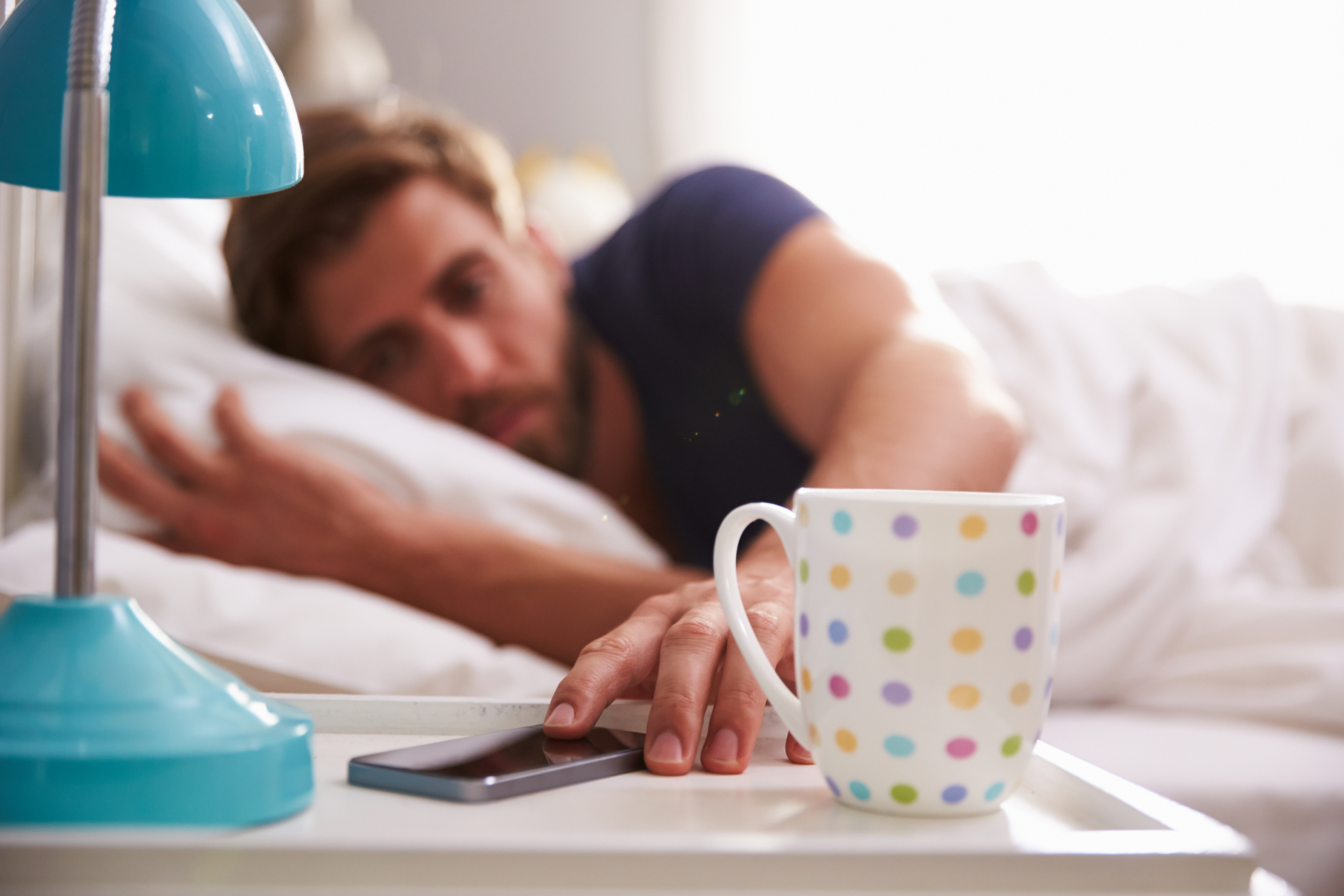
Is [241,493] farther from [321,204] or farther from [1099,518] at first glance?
[1099,518]

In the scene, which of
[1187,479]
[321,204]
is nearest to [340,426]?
[321,204]

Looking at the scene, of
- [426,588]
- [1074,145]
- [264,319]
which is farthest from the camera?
[1074,145]

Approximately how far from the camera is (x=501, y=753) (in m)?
0.44

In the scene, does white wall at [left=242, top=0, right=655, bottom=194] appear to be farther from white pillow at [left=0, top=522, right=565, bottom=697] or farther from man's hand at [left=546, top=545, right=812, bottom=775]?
man's hand at [left=546, top=545, right=812, bottom=775]

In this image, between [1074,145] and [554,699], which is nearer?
[554,699]

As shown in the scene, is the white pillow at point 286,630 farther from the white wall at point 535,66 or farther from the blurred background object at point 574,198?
the white wall at point 535,66

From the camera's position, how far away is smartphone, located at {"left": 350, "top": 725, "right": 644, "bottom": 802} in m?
0.40

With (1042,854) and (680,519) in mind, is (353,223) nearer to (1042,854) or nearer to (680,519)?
(680,519)

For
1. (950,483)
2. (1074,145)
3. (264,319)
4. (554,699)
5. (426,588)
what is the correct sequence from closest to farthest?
1. (554,699)
2. (950,483)
3. (426,588)
4. (264,319)
5. (1074,145)

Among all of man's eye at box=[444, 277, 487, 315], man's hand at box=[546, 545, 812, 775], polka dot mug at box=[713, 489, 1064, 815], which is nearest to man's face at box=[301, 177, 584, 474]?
man's eye at box=[444, 277, 487, 315]

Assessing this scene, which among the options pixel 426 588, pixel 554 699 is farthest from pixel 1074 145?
pixel 554 699

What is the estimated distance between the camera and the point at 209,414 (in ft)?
3.84

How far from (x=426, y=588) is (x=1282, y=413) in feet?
3.00

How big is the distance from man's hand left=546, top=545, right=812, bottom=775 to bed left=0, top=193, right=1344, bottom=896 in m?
0.40
